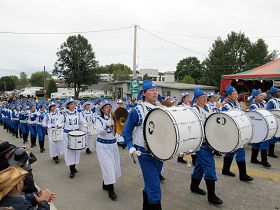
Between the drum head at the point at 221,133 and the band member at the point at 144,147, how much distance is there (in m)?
1.24

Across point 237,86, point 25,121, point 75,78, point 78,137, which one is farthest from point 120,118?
point 75,78

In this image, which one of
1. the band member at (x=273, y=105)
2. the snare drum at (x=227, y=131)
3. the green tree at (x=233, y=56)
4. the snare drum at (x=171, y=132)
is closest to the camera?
the snare drum at (x=171, y=132)

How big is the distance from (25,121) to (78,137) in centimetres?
722

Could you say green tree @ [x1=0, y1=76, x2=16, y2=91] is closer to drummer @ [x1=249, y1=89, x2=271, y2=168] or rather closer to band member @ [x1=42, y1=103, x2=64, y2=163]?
band member @ [x1=42, y1=103, x2=64, y2=163]

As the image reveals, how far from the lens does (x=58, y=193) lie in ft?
20.4

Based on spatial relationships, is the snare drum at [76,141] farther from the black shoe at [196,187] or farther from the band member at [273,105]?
the band member at [273,105]

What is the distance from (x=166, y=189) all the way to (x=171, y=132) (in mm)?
2500

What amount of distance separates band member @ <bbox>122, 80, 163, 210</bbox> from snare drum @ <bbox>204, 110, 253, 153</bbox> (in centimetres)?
125

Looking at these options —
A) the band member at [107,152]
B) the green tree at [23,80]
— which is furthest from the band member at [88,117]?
the green tree at [23,80]

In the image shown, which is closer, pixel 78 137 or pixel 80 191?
pixel 80 191

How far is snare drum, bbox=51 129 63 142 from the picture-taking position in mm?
9227

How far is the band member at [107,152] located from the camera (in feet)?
19.4

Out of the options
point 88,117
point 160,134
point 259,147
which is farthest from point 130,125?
point 88,117

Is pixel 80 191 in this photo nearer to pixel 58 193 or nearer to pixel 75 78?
pixel 58 193
